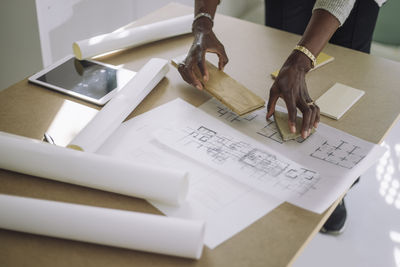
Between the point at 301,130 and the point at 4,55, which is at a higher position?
the point at 301,130

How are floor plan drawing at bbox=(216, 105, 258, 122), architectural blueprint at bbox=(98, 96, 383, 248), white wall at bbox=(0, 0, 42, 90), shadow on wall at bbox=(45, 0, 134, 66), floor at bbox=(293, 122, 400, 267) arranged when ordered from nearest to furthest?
architectural blueprint at bbox=(98, 96, 383, 248) → floor plan drawing at bbox=(216, 105, 258, 122) → floor at bbox=(293, 122, 400, 267) → white wall at bbox=(0, 0, 42, 90) → shadow on wall at bbox=(45, 0, 134, 66)

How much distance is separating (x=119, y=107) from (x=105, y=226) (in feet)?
1.14

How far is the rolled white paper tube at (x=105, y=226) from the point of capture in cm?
57

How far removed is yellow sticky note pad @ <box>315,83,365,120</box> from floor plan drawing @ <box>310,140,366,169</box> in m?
0.11

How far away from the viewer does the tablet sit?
97 centimetres

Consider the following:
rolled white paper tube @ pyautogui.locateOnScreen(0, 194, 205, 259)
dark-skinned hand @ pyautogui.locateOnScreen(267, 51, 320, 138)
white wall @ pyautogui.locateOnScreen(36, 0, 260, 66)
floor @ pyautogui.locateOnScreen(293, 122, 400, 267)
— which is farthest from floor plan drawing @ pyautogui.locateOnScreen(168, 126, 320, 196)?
white wall @ pyautogui.locateOnScreen(36, 0, 260, 66)

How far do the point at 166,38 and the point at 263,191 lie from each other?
2.30 feet

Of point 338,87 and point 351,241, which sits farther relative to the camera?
point 351,241

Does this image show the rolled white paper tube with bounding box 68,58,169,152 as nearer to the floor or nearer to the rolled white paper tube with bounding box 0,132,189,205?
the rolled white paper tube with bounding box 0,132,189,205

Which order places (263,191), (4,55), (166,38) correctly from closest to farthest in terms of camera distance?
(263,191), (166,38), (4,55)

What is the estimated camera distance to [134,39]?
1158 millimetres

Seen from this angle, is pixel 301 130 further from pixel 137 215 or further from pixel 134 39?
pixel 134 39

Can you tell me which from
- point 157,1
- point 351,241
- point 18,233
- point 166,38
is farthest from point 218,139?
point 157,1

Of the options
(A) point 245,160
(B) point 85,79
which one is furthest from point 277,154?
(B) point 85,79
